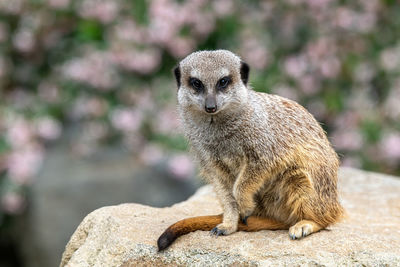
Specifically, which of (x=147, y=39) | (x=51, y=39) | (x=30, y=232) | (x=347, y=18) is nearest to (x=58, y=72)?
(x=51, y=39)

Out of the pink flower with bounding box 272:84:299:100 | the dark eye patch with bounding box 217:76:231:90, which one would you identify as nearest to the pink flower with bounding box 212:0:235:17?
the pink flower with bounding box 272:84:299:100

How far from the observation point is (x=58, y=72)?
23.8 ft

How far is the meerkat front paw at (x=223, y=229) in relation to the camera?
297cm

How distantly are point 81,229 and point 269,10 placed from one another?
156 inches

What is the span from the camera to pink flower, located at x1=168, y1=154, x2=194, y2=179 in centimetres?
563

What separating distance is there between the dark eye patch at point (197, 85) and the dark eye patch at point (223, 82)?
84 millimetres

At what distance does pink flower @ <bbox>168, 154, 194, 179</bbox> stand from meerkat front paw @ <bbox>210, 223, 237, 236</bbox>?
2641 millimetres

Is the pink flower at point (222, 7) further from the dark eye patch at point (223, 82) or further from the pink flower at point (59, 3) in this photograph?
the dark eye patch at point (223, 82)

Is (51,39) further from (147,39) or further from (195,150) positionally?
(195,150)

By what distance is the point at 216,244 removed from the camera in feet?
9.45

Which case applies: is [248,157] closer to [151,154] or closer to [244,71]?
[244,71]

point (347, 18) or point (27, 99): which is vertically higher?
point (347, 18)

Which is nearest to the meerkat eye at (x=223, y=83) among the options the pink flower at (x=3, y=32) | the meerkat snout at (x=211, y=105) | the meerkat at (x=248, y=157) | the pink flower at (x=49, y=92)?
the meerkat at (x=248, y=157)

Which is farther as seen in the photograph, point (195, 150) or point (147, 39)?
point (147, 39)
